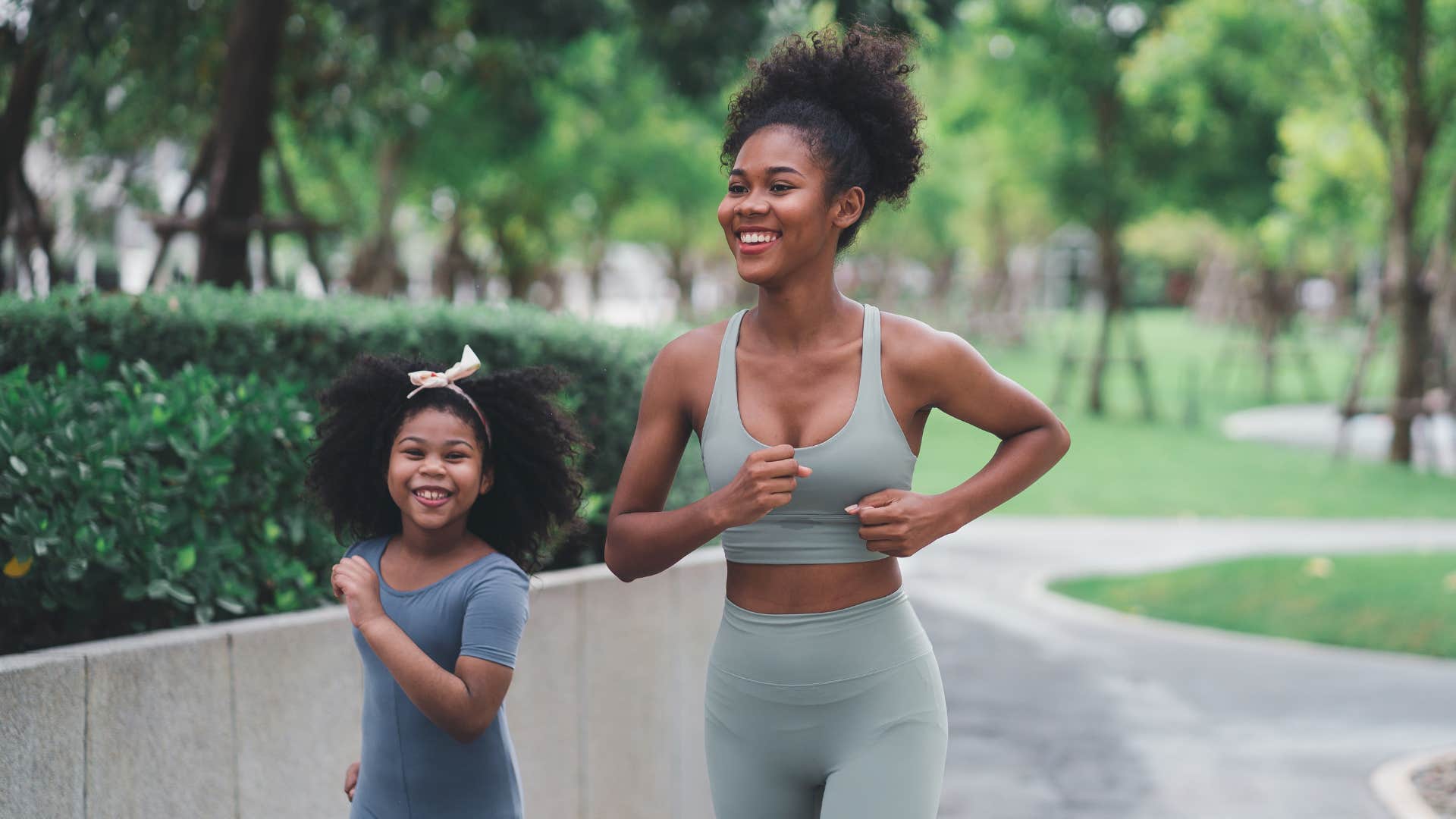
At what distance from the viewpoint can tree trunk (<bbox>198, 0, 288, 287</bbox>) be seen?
9.35 m

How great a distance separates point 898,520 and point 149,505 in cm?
232

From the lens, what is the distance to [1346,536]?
13805mm

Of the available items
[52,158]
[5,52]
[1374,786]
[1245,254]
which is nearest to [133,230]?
[52,158]

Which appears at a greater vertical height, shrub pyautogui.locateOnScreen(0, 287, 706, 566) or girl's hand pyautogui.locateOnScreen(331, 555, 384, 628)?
shrub pyautogui.locateOnScreen(0, 287, 706, 566)

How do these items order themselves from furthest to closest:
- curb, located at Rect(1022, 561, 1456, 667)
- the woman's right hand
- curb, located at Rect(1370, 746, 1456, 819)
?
1. curb, located at Rect(1022, 561, 1456, 667)
2. curb, located at Rect(1370, 746, 1456, 819)
3. the woman's right hand

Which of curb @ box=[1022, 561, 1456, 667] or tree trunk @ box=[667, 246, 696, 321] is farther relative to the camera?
tree trunk @ box=[667, 246, 696, 321]

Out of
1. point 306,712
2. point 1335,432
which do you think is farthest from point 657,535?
point 1335,432

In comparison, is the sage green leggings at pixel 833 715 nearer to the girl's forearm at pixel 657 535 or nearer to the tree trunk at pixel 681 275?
the girl's forearm at pixel 657 535

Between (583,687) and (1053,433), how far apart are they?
Answer: 2.38 metres

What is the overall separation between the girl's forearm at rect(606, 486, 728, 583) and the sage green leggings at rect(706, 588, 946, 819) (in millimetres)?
184

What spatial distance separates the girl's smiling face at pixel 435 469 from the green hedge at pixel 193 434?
71cm

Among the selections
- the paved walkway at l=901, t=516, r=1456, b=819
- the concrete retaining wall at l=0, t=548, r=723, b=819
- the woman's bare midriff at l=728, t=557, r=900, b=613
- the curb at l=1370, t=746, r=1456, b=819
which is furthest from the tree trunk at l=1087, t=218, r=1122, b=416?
the woman's bare midriff at l=728, t=557, r=900, b=613

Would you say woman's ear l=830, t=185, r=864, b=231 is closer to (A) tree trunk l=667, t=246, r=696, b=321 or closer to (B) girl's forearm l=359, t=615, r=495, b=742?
(B) girl's forearm l=359, t=615, r=495, b=742

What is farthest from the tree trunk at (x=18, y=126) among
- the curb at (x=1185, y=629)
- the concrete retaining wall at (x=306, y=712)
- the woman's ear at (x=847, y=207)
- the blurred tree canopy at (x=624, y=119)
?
the woman's ear at (x=847, y=207)
